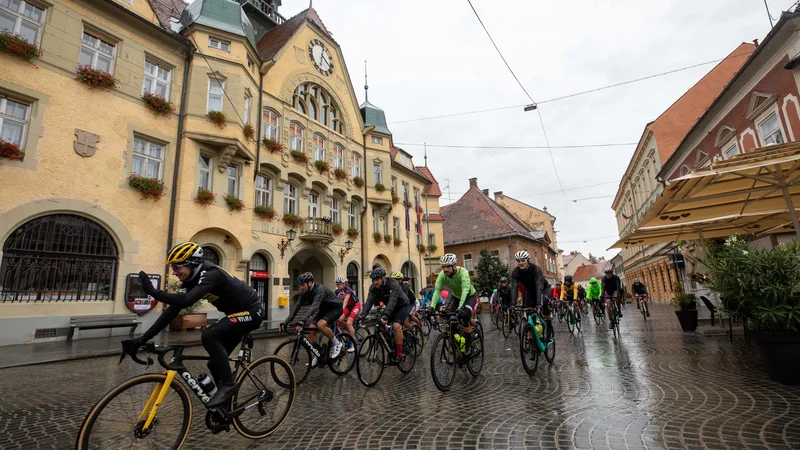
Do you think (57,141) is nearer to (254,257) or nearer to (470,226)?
(254,257)

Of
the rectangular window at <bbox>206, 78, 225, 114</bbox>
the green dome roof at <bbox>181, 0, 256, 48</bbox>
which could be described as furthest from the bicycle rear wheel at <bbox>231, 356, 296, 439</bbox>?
the green dome roof at <bbox>181, 0, 256, 48</bbox>

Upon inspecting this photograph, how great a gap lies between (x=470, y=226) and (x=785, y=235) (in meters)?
29.9

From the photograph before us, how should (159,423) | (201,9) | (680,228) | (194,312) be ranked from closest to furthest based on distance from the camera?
(159,423) < (680,228) < (194,312) < (201,9)

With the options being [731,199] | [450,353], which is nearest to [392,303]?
[450,353]

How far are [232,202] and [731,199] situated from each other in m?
16.3

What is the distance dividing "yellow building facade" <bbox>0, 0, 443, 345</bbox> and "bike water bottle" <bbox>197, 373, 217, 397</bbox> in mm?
11553

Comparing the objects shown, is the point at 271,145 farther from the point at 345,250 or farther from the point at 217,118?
the point at 345,250

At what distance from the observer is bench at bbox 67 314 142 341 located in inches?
460

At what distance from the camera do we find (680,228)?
10773 millimetres

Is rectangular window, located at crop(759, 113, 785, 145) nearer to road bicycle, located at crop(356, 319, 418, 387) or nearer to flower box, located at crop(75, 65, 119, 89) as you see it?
road bicycle, located at crop(356, 319, 418, 387)

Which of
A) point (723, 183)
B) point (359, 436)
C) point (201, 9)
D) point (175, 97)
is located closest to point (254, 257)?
point (175, 97)

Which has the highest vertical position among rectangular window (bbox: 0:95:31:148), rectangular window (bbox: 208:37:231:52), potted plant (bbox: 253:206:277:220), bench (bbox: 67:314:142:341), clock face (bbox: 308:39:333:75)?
clock face (bbox: 308:39:333:75)

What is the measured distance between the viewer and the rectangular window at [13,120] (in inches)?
440

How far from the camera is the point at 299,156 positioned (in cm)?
2027
